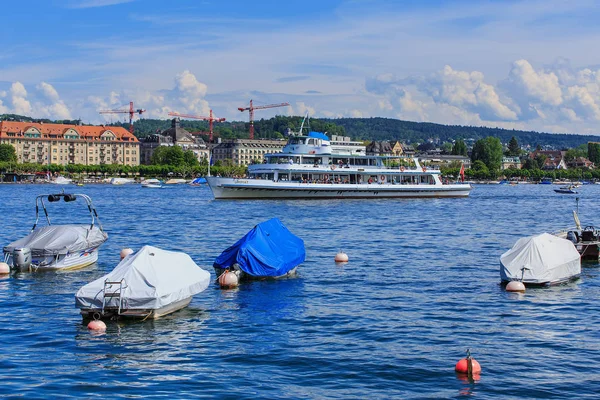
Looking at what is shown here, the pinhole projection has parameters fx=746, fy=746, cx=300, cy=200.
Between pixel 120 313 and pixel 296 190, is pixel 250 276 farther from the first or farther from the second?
pixel 296 190

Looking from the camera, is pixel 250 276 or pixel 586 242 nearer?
pixel 250 276

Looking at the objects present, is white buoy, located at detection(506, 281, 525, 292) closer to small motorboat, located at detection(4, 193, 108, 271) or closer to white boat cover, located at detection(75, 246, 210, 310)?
white boat cover, located at detection(75, 246, 210, 310)

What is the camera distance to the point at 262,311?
25.6 metres

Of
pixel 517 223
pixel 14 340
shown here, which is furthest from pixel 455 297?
pixel 517 223

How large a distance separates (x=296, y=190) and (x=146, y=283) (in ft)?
228

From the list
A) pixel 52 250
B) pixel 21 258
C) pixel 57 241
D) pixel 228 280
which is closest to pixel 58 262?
pixel 52 250

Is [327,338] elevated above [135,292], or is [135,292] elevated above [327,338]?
[135,292]

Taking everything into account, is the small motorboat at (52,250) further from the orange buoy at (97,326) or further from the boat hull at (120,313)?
the orange buoy at (97,326)

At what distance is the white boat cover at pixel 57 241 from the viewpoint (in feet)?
109

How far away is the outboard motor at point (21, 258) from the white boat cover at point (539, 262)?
66.6 ft

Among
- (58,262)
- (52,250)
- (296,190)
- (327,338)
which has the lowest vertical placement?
(327,338)

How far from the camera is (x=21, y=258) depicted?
1275 inches

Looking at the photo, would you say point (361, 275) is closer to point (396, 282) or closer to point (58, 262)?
point (396, 282)

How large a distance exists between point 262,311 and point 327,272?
931 centimetres
